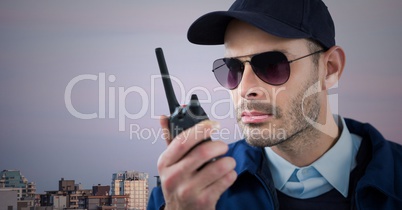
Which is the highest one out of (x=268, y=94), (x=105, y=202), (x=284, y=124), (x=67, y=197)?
(x=268, y=94)

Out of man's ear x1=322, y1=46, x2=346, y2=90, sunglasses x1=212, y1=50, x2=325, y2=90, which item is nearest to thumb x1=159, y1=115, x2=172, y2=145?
sunglasses x1=212, y1=50, x2=325, y2=90

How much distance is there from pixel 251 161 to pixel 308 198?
0.37 m

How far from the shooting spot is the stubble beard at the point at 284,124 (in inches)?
102

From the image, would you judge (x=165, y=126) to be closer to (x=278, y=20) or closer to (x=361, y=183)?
(x=278, y=20)

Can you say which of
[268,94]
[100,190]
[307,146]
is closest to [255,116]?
[268,94]

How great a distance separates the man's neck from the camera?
8.96ft

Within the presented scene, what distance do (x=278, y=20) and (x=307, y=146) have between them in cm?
72

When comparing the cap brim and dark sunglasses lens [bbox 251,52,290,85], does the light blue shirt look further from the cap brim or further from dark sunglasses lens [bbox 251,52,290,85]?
the cap brim

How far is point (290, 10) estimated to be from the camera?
8.74ft

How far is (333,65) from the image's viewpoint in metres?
2.90

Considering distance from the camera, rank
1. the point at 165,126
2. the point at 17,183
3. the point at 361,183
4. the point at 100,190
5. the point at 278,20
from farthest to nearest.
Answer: the point at 100,190
the point at 17,183
the point at 278,20
the point at 361,183
the point at 165,126

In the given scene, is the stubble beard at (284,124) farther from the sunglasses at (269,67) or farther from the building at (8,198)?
A: the building at (8,198)

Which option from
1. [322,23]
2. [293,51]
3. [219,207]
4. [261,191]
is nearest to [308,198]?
[261,191]

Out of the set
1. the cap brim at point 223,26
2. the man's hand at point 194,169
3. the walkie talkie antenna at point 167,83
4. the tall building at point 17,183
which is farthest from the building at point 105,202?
the man's hand at point 194,169
